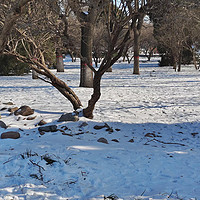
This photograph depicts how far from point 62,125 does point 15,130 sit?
3.38 ft

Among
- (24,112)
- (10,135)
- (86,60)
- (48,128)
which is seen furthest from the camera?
(24,112)

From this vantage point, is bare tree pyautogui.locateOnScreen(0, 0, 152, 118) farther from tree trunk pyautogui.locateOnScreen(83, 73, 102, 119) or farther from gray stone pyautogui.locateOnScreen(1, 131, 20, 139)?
gray stone pyautogui.locateOnScreen(1, 131, 20, 139)

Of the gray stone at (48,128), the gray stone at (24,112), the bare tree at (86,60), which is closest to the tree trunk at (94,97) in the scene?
the bare tree at (86,60)

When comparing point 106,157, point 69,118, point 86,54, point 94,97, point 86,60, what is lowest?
point 106,157

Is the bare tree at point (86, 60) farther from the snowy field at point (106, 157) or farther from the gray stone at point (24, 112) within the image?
the gray stone at point (24, 112)

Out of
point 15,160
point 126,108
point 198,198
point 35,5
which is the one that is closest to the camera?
point 198,198

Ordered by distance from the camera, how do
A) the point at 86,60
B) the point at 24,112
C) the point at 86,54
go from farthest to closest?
the point at 86,54, the point at 24,112, the point at 86,60

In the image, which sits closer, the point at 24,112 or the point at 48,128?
the point at 48,128

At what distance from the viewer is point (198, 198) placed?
2.83 meters

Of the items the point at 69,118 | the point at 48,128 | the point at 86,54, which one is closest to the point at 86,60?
the point at 69,118

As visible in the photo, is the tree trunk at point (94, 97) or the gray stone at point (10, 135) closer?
the gray stone at point (10, 135)

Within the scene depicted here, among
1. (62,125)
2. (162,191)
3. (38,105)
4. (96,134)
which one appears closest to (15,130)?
(62,125)

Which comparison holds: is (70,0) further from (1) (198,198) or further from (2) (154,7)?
(1) (198,198)

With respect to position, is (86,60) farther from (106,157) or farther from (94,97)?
(106,157)
